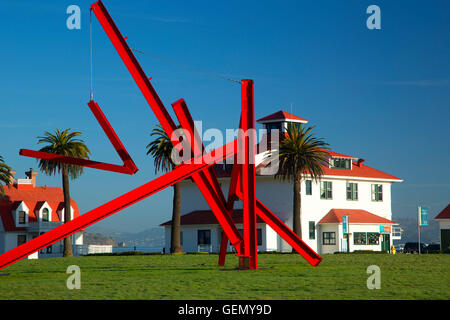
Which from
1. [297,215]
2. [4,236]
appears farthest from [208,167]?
[4,236]

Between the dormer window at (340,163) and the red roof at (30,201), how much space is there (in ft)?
107

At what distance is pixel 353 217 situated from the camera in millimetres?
66562

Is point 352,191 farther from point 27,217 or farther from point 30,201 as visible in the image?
point 30,201

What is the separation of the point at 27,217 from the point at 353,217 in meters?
38.3

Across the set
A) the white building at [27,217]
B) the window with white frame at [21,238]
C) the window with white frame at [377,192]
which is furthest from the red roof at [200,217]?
the window with white frame at [21,238]

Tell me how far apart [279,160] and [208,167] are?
3474 cm

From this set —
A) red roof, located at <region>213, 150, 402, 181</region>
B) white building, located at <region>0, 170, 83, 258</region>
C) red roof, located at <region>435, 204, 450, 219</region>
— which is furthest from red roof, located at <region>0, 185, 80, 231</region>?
red roof, located at <region>435, 204, 450, 219</region>

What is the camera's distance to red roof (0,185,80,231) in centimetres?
8275

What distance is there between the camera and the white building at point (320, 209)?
65.1 meters

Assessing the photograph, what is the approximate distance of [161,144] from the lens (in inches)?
2347

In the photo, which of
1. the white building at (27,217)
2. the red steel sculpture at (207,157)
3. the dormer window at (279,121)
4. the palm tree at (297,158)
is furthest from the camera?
the white building at (27,217)

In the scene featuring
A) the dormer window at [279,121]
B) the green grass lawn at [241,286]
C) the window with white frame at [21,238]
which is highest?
the dormer window at [279,121]

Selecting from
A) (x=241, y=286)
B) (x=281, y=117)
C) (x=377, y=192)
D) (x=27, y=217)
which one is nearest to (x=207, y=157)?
(x=241, y=286)

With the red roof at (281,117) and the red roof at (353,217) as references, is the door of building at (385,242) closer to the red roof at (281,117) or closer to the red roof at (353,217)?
the red roof at (353,217)
